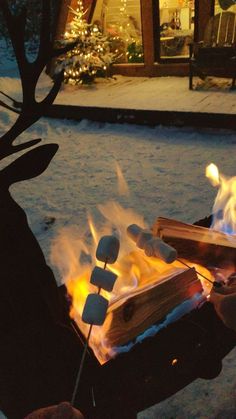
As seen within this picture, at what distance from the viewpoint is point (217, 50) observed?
27.1ft

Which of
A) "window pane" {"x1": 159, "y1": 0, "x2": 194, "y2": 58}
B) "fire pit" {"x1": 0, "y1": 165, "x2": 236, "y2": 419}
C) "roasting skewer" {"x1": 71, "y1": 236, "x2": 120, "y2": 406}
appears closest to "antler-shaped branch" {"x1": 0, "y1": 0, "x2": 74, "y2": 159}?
"roasting skewer" {"x1": 71, "y1": 236, "x2": 120, "y2": 406}

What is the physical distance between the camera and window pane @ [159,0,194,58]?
35.7 ft

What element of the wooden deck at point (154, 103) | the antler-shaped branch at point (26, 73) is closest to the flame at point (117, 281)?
the antler-shaped branch at point (26, 73)

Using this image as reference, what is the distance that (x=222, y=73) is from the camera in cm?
839

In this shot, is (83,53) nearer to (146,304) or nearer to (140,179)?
(140,179)

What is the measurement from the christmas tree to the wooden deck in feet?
1.12

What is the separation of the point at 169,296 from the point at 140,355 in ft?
1.08

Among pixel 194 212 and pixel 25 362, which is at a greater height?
pixel 25 362

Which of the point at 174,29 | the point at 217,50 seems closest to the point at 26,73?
the point at 217,50

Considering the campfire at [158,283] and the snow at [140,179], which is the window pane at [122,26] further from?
the campfire at [158,283]

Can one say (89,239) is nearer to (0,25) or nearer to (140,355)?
(140,355)

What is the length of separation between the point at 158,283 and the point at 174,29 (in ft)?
34.8

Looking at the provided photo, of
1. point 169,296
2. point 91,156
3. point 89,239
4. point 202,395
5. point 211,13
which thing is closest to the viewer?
point 169,296

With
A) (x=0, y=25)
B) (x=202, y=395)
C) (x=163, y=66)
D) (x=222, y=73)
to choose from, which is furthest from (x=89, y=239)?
(x=0, y=25)
